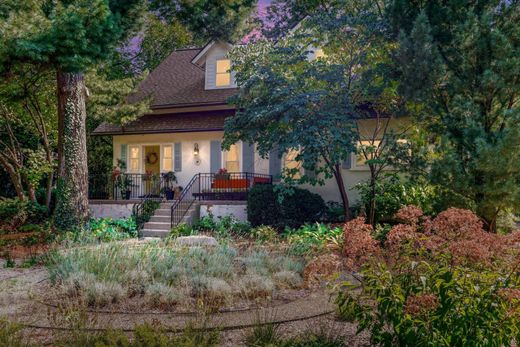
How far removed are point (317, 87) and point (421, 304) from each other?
10025mm

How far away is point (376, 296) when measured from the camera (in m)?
4.23

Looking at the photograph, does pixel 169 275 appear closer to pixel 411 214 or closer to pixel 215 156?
pixel 411 214

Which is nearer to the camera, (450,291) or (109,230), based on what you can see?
(450,291)

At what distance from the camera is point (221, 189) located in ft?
56.9

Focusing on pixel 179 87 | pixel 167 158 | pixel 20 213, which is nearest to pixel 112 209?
pixel 20 213

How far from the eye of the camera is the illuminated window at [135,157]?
68.6 feet

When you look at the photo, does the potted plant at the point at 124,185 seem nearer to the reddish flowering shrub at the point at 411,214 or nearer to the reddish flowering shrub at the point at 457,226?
the reddish flowering shrub at the point at 411,214

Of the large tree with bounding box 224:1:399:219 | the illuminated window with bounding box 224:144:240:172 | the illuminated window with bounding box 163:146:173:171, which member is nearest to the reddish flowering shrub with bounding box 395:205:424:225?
the large tree with bounding box 224:1:399:219

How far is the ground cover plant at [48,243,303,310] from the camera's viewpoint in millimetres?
6770

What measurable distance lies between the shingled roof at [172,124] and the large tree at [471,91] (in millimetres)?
8918

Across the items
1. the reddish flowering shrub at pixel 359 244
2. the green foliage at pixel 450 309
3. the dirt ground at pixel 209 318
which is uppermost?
the reddish flowering shrub at pixel 359 244

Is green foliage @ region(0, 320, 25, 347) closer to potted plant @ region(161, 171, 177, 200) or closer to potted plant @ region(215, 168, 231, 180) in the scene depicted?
potted plant @ region(215, 168, 231, 180)

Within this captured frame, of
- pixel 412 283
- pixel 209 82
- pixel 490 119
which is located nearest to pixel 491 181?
pixel 490 119

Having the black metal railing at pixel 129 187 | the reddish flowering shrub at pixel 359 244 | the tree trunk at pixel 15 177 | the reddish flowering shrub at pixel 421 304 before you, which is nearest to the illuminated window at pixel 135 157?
the black metal railing at pixel 129 187
